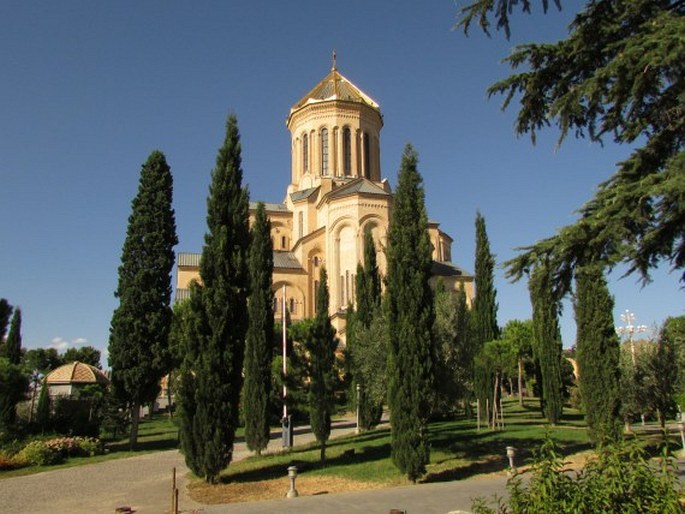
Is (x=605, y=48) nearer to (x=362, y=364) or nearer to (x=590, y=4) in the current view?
(x=590, y=4)

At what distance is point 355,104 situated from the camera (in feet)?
141

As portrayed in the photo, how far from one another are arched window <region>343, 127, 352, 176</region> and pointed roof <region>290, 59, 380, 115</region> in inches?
99.4

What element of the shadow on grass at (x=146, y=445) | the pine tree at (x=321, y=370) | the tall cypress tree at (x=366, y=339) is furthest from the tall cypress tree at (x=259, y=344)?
the shadow on grass at (x=146, y=445)

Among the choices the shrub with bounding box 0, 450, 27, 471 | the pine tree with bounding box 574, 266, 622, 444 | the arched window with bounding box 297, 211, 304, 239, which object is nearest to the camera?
the pine tree with bounding box 574, 266, 622, 444

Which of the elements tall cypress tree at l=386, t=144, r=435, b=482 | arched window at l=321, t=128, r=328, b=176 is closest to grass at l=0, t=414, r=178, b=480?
tall cypress tree at l=386, t=144, r=435, b=482

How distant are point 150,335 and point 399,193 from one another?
11208mm

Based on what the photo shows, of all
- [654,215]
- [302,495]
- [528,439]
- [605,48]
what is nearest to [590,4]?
[605,48]

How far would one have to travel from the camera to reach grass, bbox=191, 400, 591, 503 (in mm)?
→ 11555

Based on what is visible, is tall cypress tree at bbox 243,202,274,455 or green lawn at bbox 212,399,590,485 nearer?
green lawn at bbox 212,399,590,485

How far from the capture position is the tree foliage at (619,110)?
514 cm

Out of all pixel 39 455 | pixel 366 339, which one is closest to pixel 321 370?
pixel 366 339

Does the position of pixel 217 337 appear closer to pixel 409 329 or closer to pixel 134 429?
pixel 409 329

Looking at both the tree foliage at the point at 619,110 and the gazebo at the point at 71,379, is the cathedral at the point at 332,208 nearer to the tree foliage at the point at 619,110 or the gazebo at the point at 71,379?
the gazebo at the point at 71,379

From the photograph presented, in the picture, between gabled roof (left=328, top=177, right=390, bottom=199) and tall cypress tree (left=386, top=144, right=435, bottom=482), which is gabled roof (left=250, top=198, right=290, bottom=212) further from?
tall cypress tree (left=386, top=144, right=435, bottom=482)
